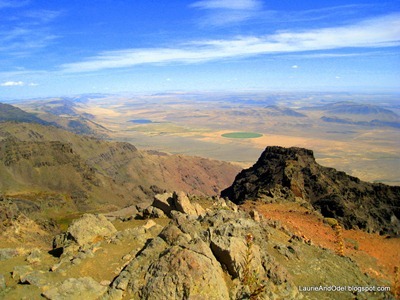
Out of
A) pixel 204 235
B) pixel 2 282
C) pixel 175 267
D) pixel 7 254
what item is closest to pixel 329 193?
pixel 204 235

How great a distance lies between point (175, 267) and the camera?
10.1m

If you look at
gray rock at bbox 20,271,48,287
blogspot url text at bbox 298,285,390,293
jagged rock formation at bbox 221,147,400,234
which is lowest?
jagged rock formation at bbox 221,147,400,234

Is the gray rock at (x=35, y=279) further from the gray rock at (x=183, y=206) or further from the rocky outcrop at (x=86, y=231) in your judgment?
the gray rock at (x=183, y=206)

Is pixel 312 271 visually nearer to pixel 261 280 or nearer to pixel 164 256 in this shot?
pixel 261 280

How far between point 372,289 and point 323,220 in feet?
51.1

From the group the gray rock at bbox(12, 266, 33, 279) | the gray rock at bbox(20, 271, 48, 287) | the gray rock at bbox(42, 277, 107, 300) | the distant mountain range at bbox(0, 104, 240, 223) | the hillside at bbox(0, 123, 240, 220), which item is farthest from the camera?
the hillside at bbox(0, 123, 240, 220)

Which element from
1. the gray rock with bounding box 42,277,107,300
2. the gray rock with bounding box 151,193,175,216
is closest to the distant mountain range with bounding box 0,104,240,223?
the gray rock with bounding box 151,193,175,216

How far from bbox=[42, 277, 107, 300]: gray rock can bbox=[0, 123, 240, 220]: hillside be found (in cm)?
5654

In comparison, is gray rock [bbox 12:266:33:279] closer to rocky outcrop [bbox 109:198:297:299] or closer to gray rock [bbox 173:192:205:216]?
rocky outcrop [bbox 109:198:297:299]

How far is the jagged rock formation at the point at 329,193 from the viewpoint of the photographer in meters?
32.9

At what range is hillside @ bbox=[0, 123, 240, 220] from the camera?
7525 centimetres

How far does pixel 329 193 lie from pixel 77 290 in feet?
105

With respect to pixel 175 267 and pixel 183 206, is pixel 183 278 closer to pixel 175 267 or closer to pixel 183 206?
pixel 175 267

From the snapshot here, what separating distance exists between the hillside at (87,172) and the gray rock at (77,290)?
56535 millimetres
